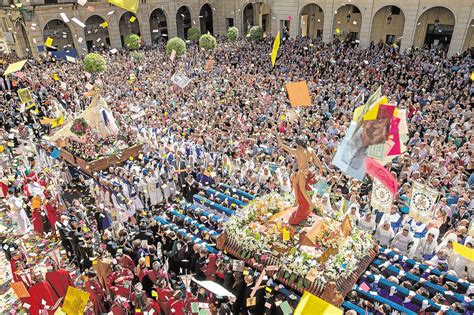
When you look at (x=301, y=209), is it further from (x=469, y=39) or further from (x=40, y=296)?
(x=469, y=39)

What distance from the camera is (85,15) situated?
1367 inches

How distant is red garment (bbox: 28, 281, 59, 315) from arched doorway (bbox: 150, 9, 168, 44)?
38048 mm

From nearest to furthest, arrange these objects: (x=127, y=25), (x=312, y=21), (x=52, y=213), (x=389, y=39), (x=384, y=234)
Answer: (x=384, y=234) < (x=52, y=213) < (x=389, y=39) < (x=312, y=21) < (x=127, y=25)

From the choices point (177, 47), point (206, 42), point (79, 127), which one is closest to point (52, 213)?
point (79, 127)

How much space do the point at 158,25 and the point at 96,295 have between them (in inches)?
1599

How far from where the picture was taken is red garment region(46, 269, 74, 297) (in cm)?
831

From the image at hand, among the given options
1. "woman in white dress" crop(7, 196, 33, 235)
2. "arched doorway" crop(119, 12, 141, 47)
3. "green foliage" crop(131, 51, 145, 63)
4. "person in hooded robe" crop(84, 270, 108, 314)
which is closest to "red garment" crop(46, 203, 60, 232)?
"woman in white dress" crop(7, 196, 33, 235)

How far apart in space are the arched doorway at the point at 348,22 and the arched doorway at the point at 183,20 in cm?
1875

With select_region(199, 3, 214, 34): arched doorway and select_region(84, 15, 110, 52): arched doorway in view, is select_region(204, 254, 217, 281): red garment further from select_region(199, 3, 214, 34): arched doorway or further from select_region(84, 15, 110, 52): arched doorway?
select_region(199, 3, 214, 34): arched doorway

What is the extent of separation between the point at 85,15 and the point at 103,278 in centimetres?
3312

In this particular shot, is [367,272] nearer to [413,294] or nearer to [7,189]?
[413,294]

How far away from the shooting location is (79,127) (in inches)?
616

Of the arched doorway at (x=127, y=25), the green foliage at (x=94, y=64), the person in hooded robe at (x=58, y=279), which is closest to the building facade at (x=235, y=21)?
the arched doorway at (x=127, y=25)

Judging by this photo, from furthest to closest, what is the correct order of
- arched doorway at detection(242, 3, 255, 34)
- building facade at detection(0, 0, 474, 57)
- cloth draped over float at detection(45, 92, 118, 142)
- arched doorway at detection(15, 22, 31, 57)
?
arched doorway at detection(242, 3, 255, 34), arched doorway at detection(15, 22, 31, 57), building facade at detection(0, 0, 474, 57), cloth draped over float at detection(45, 92, 118, 142)
